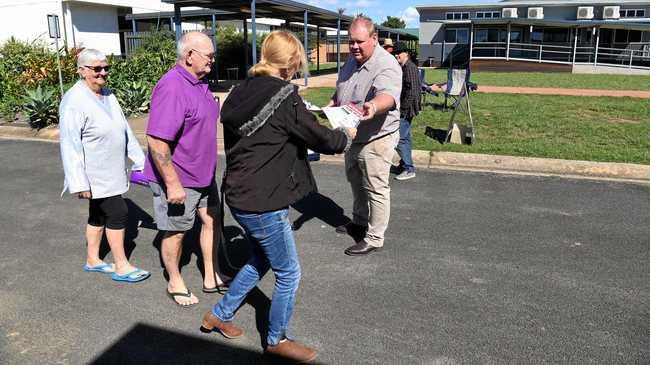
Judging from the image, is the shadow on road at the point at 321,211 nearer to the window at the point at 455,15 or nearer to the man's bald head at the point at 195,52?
the man's bald head at the point at 195,52

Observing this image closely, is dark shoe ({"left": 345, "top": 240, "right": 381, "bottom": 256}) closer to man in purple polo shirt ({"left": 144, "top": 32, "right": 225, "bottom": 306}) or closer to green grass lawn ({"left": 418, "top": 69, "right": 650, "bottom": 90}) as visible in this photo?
man in purple polo shirt ({"left": 144, "top": 32, "right": 225, "bottom": 306})

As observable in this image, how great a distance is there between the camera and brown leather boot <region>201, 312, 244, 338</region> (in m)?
3.16

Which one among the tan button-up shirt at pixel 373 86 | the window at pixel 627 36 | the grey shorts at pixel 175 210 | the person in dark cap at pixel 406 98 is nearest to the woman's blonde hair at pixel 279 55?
the grey shorts at pixel 175 210

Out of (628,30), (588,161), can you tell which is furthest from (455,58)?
(588,161)

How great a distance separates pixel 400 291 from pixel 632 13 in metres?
43.3

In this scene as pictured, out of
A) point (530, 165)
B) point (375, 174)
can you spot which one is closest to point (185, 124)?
point (375, 174)

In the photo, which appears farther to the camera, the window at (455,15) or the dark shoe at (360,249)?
the window at (455,15)

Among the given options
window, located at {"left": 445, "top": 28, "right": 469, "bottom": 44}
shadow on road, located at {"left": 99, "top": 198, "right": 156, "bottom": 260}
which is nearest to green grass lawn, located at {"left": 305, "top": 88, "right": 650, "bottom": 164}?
shadow on road, located at {"left": 99, "top": 198, "right": 156, "bottom": 260}

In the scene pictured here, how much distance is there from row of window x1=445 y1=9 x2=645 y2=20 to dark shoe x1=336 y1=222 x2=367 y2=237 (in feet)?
126

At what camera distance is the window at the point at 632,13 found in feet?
127

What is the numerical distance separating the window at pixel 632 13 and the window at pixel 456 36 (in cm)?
1164

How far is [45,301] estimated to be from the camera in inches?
146

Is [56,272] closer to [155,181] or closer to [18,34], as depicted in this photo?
[155,181]

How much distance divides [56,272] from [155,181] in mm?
1495
